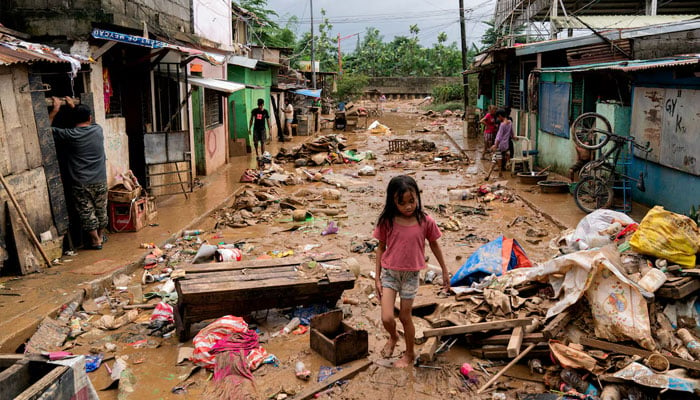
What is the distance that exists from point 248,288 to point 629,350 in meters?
3.35

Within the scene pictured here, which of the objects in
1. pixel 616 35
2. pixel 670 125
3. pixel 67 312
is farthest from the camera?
pixel 616 35

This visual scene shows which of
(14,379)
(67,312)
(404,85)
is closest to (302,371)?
(14,379)

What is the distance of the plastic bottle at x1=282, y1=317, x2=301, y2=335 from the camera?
5.96 meters

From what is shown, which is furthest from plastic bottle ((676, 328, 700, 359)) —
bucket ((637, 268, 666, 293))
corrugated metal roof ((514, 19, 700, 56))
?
corrugated metal roof ((514, 19, 700, 56))

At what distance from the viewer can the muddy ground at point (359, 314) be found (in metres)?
4.87

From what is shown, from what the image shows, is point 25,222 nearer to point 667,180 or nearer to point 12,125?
point 12,125

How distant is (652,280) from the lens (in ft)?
16.8

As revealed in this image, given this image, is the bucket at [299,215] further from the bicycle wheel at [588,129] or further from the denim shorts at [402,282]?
the denim shorts at [402,282]

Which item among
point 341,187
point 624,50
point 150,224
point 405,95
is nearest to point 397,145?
point 341,187

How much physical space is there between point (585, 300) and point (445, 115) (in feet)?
116

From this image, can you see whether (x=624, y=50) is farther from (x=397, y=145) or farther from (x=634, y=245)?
(x=397, y=145)

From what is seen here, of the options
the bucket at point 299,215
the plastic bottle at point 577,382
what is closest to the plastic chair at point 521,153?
the bucket at point 299,215

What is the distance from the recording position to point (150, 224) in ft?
32.7

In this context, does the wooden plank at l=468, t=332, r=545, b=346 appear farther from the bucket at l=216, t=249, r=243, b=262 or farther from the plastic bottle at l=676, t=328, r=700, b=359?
the bucket at l=216, t=249, r=243, b=262
